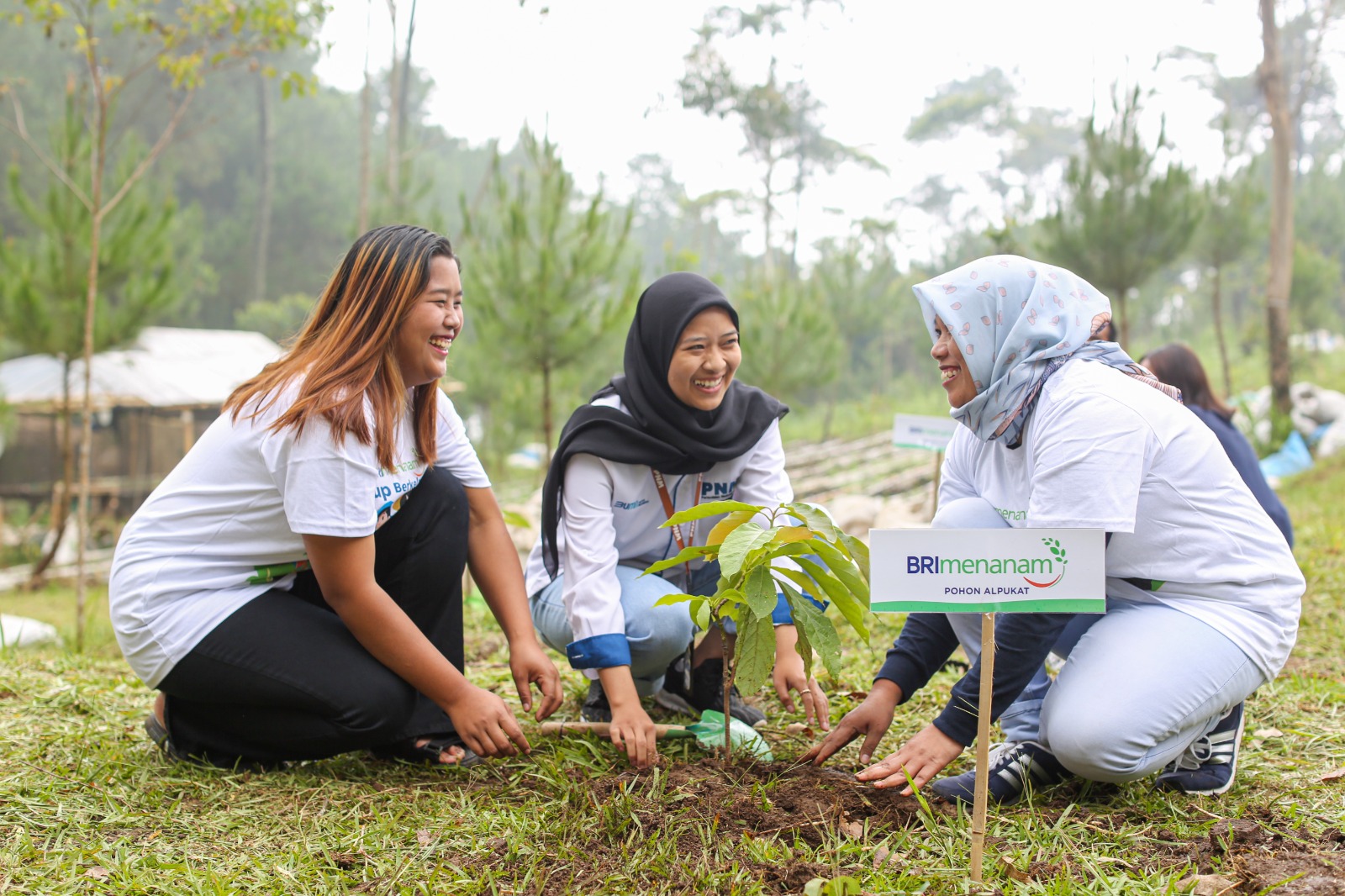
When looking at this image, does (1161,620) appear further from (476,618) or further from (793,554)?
(476,618)

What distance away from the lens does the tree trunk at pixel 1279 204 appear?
783 centimetres

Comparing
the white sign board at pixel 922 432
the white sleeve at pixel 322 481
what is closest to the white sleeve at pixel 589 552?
the white sleeve at pixel 322 481

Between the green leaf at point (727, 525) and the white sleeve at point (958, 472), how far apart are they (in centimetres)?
52

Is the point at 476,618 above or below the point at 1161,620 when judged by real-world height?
below

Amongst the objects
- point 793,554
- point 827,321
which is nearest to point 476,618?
point 793,554

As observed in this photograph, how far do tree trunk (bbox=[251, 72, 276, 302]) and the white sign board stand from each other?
66.8 ft

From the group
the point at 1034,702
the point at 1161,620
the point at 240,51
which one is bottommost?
the point at 1034,702

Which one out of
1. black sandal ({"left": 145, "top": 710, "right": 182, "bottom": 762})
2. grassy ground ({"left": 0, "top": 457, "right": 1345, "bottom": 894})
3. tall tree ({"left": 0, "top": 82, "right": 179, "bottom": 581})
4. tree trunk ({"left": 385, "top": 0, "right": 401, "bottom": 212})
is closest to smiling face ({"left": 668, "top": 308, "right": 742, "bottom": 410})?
grassy ground ({"left": 0, "top": 457, "right": 1345, "bottom": 894})

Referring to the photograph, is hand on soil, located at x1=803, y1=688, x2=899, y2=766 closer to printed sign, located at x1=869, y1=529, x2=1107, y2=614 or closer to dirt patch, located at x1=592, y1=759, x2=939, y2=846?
dirt patch, located at x1=592, y1=759, x2=939, y2=846

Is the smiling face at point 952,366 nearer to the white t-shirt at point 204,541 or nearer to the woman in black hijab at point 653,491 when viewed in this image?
the woman in black hijab at point 653,491

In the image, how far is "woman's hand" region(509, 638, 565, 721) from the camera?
188 centimetres

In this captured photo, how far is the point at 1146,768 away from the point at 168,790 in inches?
68.2

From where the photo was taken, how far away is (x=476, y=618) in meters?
3.58

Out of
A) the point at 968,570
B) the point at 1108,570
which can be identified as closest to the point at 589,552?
the point at 968,570
